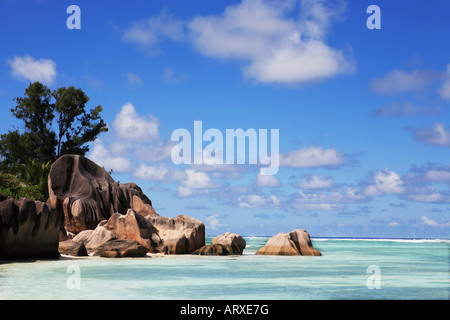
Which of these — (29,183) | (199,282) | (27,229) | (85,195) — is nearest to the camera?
(199,282)

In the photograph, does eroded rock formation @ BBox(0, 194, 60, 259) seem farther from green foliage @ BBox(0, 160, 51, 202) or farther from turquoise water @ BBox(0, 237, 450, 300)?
green foliage @ BBox(0, 160, 51, 202)

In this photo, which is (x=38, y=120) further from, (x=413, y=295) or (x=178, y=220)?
(x=413, y=295)

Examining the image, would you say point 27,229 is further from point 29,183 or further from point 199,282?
point 29,183

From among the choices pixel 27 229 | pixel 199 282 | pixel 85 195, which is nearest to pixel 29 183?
pixel 85 195

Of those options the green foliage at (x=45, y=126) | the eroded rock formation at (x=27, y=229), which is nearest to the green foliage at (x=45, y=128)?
the green foliage at (x=45, y=126)

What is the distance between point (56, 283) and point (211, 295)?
188 inches

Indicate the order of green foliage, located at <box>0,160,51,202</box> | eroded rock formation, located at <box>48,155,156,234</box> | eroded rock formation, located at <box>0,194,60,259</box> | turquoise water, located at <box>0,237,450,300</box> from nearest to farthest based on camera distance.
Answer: turquoise water, located at <box>0,237,450,300</box> → eroded rock formation, located at <box>0,194,60,259</box> → eroded rock formation, located at <box>48,155,156,234</box> → green foliage, located at <box>0,160,51,202</box>

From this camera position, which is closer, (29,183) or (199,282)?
(199,282)

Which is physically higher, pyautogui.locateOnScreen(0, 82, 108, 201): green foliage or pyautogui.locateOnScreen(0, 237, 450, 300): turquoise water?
pyautogui.locateOnScreen(0, 82, 108, 201): green foliage

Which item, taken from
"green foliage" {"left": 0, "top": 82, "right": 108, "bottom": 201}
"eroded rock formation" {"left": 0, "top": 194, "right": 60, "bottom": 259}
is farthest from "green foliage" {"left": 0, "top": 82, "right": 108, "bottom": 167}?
"eroded rock formation" {"left": 0, "top": 194, "right": 60, "bottom": 259}

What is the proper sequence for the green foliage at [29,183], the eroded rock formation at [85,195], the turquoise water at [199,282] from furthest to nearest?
the green foliage at [29,183], the eroded rock formation at [85,195], the turquoise water at [199,282]

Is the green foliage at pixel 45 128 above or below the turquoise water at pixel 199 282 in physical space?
above

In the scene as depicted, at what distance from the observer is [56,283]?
1570 cm

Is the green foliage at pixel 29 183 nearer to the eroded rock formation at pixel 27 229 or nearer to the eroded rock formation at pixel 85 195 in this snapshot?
the eroded rock formation at pixel 85 195
